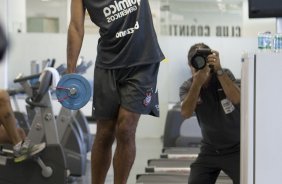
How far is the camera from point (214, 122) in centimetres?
295

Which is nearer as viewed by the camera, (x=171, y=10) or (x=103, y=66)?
(x=103, y=66)

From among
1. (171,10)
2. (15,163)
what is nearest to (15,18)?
(171,10)

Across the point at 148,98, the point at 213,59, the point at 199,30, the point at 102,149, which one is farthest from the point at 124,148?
the point at 199,30

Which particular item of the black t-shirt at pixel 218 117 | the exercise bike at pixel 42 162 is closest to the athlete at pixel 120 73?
the black t-shirt at pixel 218 117

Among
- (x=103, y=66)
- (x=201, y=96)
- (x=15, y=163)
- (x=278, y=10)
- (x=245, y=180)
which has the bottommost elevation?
(x=15, y=163)

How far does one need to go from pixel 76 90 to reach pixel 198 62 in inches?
25.1

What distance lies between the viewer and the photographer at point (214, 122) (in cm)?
279

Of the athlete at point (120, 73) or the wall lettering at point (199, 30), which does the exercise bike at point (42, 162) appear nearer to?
the athlete at point (120, 73)

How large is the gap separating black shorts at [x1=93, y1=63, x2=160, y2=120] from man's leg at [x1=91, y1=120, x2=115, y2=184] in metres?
0.05

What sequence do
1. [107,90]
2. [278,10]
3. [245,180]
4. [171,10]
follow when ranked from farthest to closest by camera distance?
[171,10] < [107,90] < [278,10] < [245,180]

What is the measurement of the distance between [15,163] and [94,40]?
14.7ft

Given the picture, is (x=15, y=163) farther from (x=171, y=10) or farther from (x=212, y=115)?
(x=171, y=10)

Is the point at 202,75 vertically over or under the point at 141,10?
under

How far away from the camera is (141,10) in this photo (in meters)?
2.47
